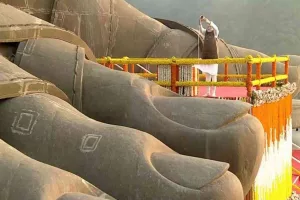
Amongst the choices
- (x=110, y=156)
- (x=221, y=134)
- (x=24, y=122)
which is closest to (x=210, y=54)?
(x=221, y=134)

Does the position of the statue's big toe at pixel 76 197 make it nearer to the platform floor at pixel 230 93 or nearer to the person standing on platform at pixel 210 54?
the platform floor at pixel 230 93

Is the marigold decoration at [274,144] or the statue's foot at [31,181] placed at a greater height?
the statue's foot at [31,181]

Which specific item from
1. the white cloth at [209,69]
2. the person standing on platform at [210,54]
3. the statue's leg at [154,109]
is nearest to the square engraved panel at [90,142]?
the statue's leg at [154,109]

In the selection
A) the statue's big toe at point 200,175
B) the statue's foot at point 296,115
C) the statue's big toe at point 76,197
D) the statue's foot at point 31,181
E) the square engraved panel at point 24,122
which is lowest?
the statue's foot at point 296,115

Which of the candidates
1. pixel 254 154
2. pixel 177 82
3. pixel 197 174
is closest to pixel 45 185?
pixel 197 174

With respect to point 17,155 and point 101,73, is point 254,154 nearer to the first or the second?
point 101,73

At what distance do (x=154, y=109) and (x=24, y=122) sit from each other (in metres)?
1.28

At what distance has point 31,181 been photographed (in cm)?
333

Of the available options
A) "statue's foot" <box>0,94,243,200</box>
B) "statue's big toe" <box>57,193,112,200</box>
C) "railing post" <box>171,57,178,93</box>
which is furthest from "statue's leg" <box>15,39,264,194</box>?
"statue's big toe" <box>57,193,112,200</box>

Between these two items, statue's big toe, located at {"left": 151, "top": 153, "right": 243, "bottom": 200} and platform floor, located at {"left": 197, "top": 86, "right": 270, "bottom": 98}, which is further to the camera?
platform floor, located at {"left": 197, "top": 86, "right": 270, "bottom": 98}

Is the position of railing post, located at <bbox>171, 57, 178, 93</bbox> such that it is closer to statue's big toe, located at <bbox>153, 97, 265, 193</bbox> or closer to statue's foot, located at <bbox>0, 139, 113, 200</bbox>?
statue's big toe, located at <bbox>153, 97, 265, 193</bbox>

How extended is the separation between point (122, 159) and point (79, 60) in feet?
6.49

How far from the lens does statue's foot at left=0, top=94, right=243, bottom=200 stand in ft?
12.8

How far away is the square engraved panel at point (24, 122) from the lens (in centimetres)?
440
